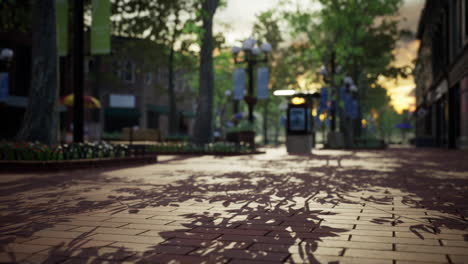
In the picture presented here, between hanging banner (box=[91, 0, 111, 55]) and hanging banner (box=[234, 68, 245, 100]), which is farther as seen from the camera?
hanging banner (box=[234, 68, 245, 100])

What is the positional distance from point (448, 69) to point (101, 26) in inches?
1000

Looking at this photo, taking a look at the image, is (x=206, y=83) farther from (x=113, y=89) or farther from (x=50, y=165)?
(x=113, y=89)

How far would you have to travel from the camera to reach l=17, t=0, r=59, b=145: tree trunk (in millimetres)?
14414

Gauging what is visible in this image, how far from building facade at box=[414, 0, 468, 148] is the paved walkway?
19923mm

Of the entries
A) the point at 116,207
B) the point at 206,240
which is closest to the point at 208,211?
the point at 116,207

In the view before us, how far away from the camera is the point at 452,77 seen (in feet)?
103

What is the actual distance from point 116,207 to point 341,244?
3.30 metres

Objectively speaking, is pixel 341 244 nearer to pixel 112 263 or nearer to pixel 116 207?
pixel 112 263

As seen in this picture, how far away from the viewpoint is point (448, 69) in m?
32.9

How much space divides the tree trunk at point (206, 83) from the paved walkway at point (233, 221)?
574 inches

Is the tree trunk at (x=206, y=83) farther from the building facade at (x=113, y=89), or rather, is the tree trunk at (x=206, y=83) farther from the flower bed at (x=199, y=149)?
the building facade at (x=113, y=89)

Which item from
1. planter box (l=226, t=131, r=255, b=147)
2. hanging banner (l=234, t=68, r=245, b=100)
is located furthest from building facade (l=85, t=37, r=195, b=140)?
planter box (l=226, t=131, r=255, b=147)

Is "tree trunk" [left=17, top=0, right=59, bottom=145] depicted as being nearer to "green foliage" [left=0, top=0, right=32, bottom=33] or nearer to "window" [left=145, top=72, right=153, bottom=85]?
"green foliage" [left=0, top=0, right=32, bottom=33]

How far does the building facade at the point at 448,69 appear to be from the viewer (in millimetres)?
27600
